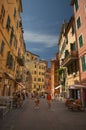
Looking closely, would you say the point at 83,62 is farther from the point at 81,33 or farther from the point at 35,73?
the point at 35,73

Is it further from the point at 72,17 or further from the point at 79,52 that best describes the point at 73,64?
the point at 72,17

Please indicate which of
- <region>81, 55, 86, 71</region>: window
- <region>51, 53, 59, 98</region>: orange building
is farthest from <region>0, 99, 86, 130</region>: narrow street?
<region>51, 53, 59, 98</region>: orange building

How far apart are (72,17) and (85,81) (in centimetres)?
1230

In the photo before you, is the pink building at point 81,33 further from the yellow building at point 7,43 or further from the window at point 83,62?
the yellow building at point 7,43

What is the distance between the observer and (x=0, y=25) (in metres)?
13.4

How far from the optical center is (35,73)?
239 feet

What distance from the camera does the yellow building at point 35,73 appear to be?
70.9 m

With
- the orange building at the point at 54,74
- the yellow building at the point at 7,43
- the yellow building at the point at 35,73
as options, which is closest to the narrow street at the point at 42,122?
the yellow building at the point at 7,43

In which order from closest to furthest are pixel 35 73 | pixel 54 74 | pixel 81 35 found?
pixel 81 35 < pixel 54 74 < pixel 35 73

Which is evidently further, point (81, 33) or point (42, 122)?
point (81, 33)

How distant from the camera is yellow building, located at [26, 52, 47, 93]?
7094 cm

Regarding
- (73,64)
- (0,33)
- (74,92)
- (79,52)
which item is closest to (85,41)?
(79,52)

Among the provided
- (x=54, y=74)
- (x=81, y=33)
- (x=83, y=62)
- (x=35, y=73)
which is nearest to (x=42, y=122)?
(x=83, y=62)

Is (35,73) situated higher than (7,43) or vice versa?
(35,73)
